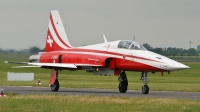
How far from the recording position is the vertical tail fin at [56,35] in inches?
1457

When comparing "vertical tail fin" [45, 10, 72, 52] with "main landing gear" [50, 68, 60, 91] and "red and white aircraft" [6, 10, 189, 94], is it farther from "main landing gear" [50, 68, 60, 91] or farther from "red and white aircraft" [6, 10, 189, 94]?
"main landing gear" [50, 68, 60, 91]

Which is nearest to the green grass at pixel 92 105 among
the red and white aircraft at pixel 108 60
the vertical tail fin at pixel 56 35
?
the red and white aircraft at pixel 108 60

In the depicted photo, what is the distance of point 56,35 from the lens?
123ft

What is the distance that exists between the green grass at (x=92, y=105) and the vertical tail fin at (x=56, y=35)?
1282cm

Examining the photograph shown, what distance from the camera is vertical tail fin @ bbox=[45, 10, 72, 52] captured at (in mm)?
37000

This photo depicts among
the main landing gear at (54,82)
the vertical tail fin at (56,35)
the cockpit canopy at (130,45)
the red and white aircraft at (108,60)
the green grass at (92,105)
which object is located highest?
the vertical tail fin at (56,35)

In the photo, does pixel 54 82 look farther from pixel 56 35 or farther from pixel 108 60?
pixel 56 35

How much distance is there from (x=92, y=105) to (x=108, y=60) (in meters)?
10.6

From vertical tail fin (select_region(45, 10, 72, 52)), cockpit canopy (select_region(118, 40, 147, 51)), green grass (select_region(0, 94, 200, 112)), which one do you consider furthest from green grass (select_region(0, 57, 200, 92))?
green grass (select_region(0, 94, 200, 112))

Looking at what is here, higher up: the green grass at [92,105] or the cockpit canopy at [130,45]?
the cockpit canopy at [130,45]

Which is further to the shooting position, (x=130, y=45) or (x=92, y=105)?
(x=130, y=45)

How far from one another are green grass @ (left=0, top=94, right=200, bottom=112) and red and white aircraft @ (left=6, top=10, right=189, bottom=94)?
239 inches

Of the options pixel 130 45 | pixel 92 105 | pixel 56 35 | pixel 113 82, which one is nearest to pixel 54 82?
pixel 56 35

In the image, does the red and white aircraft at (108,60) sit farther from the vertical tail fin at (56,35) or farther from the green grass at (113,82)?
the green grass at (113,82)
